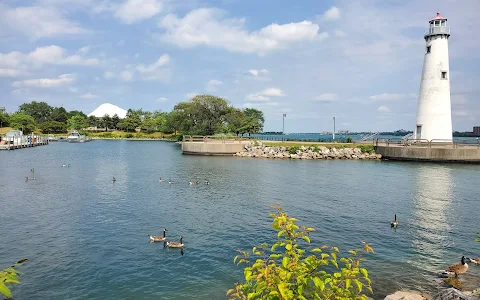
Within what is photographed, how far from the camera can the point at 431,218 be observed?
24984mm

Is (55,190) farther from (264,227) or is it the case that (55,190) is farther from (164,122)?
(164,122)

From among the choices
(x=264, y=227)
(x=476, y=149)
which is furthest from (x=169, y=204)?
(x=476, y=149)

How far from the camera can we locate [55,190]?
33.8 meters

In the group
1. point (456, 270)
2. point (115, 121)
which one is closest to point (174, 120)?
point (115, 121)

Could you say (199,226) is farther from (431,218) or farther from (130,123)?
(130,123)

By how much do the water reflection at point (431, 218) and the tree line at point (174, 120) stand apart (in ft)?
224

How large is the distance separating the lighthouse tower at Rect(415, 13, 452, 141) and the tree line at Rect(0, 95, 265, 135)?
57.4m

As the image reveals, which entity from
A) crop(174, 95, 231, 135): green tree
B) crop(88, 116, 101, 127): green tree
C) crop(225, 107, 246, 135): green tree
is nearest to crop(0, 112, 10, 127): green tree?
crop(88, 116, 101, 127): green tree

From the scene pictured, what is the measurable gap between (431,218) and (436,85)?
137ft

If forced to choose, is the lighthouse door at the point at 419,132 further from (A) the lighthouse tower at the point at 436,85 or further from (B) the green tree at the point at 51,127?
(B) the green tree at the point at 51,127

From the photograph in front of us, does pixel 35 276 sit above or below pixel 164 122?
below

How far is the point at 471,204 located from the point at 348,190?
35.9 feet

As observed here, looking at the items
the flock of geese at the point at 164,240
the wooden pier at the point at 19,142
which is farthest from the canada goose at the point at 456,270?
the wooden pier at the point at 19,142

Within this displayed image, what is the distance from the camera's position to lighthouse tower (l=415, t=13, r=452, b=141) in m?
57.4
